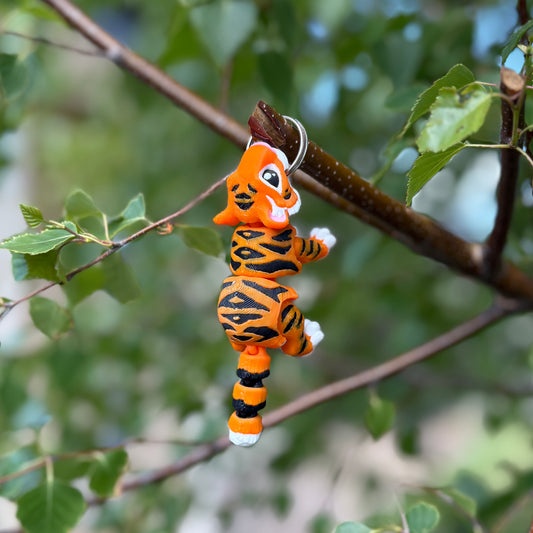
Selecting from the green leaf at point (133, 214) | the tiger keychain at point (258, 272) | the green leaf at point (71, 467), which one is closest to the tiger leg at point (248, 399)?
the tiger keychain at point (258, 272)

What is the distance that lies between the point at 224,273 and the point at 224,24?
67 centimetres

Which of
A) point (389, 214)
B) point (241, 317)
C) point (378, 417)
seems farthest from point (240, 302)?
point (378, 417)

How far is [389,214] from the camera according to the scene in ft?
1.11

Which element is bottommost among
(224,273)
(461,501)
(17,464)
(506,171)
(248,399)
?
Result: (224,273)

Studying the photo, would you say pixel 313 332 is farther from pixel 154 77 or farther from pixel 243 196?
pixel 154 77

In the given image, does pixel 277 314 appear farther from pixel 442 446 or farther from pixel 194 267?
pixel 442 446

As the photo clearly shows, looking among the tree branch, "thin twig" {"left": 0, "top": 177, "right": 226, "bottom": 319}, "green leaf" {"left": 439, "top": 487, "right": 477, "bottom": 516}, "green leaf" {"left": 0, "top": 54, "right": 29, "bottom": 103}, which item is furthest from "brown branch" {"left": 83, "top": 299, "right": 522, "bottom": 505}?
"green leaf" {"left": 0, "top": 54, "right": 29, "bottom": 103}

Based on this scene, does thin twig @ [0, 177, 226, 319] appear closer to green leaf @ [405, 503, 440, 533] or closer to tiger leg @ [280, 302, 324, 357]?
tiger leg @ [280, 302, 324, 357]

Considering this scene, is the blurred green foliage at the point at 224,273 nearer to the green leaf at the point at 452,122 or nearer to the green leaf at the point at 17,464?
the green leaf at the point at 17,464

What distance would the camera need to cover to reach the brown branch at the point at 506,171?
252 mm

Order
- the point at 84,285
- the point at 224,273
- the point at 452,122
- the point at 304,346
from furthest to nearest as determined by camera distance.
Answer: the point at 224,273, the point at 84,285, the point at 304,346, the point at 452,122

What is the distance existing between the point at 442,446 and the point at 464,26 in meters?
1.44

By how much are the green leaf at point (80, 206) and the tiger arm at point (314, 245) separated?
0.13 metres

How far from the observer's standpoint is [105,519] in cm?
75
